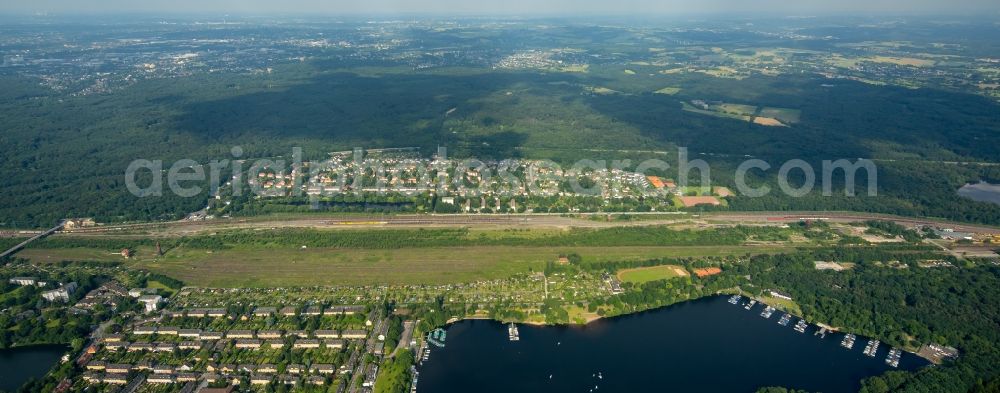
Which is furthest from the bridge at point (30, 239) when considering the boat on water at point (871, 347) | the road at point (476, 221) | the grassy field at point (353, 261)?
the boat on water at point (871, 347)

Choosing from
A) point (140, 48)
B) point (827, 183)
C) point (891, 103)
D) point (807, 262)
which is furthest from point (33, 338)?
point (140, 48)

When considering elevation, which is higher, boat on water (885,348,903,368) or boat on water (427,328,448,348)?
boat on water (427,328,448,348)

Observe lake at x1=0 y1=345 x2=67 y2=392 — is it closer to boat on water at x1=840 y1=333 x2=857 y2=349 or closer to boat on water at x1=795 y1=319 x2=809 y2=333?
boat on water at x1=795 y1=319 x2=809 y2=333

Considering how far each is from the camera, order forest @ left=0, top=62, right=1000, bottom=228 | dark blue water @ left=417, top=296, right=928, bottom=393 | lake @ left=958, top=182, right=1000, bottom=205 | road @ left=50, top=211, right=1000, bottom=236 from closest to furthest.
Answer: dark blue water @ left=417, top=296, right=928, bottom=393 → road @ left=50, top=211, right=1000, bottom=236 → forest @ left=0, top=62, right=1000, bottom=228 → lake @ left=958, top=182, right=1000, bottom=205

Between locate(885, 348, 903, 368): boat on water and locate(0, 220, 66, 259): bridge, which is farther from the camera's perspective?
locate(0, 220, 66, 259): bridge

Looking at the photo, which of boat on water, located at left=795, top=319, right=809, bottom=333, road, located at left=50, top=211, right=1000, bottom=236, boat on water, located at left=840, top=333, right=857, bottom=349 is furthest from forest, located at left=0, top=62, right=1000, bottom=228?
boat on water, located at left=840, top=333, right=857, bottom=349

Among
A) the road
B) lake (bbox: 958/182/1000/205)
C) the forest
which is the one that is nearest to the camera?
the road

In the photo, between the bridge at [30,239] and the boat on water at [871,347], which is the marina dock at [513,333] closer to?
the boat on water at [871,347]

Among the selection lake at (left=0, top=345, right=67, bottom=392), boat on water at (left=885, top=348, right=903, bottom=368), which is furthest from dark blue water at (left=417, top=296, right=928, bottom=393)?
lake at (left=0, top=345, right=67, bottom=392)
